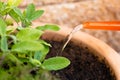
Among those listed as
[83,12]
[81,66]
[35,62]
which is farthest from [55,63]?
[83,12]

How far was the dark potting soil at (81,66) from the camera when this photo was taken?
27.4 inches

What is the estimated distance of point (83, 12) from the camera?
1.24m

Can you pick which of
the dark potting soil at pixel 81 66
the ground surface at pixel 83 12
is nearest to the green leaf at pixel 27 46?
the dark potting soil at pixel 81 66

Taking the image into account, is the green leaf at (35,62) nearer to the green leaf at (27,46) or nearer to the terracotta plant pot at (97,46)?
the green leaf at (27,46)

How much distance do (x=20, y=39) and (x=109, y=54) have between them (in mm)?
273

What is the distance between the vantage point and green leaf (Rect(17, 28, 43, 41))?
51 cm

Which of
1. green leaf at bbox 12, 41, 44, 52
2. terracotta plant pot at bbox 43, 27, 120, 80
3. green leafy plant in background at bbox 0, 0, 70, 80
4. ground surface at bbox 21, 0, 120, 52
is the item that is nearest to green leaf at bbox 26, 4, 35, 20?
green leafy plant in background at bbox 0, 0, 70, 80

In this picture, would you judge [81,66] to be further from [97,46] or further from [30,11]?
[30,11]

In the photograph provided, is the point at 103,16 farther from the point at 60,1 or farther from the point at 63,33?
the point at 63,33

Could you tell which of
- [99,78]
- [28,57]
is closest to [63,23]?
[99,78]

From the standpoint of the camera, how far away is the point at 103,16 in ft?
4.12

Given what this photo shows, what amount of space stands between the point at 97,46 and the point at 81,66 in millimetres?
62

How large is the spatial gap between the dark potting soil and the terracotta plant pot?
0.04ft

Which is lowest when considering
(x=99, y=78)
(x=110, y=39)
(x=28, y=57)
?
(x=110, y=39)
